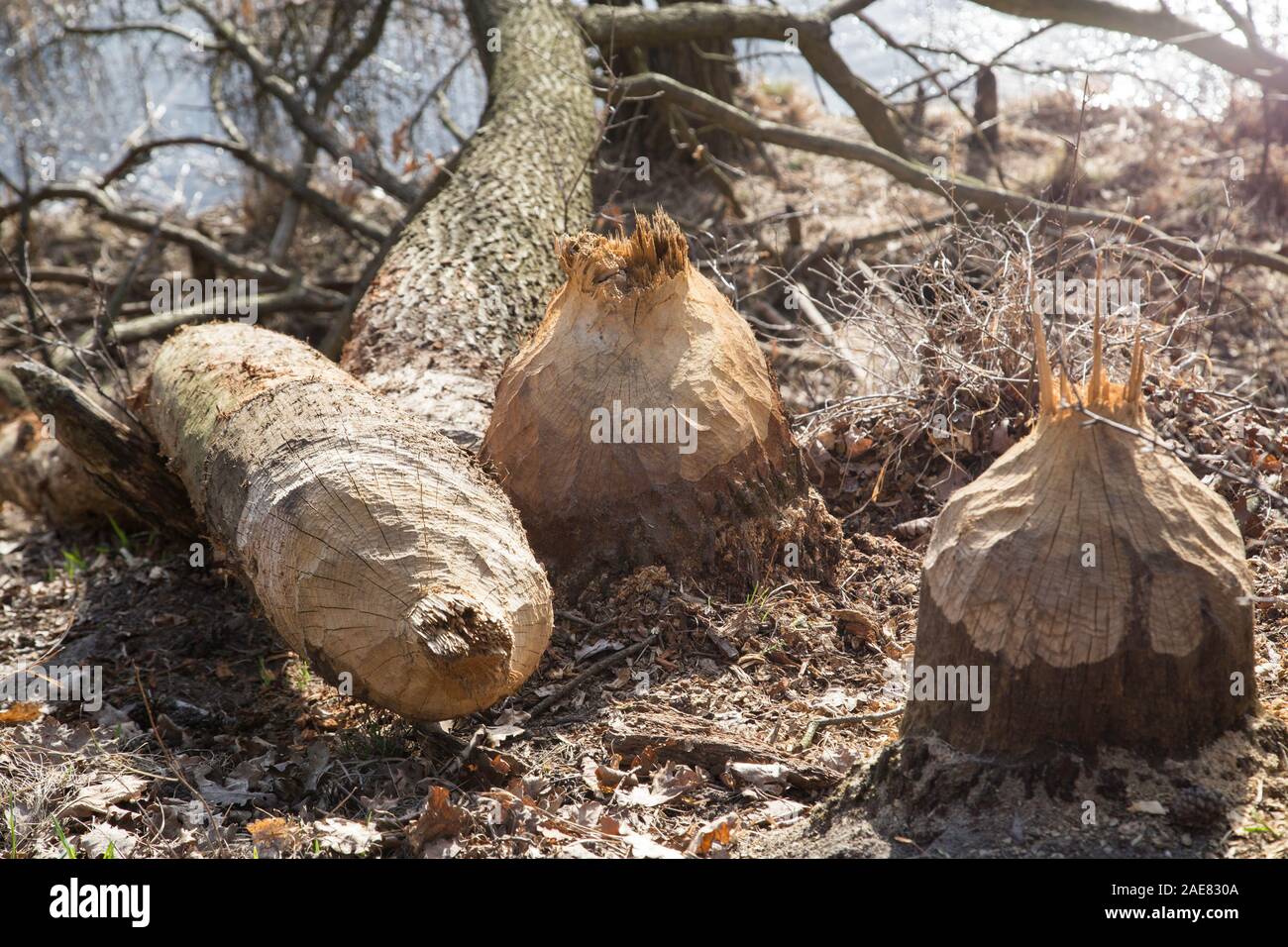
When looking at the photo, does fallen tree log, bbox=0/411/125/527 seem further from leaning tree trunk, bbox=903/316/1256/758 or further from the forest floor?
leaning tree trunk, bbox=903/316/1256/758

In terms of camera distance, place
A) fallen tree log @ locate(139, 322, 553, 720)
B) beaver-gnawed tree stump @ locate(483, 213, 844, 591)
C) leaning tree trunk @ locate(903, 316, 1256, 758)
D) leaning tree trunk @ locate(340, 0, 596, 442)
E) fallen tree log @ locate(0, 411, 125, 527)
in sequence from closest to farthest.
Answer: leaning tree trunk @ locate(903, 316, 1256, 758), fallen tree log @ locate(139, 322, 553, 720), beaver-gnawed tree stump @ locate(483, 213, 844, 591), leaning tree trunk @ locate(340, 0, 596, 442), fallen tree log @ locate(0, 411, 125, 527)

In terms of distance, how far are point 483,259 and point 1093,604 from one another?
3697mm

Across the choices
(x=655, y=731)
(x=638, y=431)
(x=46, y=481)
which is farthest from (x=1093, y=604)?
(x=46, y=481)

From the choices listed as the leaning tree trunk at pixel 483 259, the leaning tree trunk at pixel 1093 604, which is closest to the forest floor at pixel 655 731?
the leaning tree trunk at pixel 1093 604

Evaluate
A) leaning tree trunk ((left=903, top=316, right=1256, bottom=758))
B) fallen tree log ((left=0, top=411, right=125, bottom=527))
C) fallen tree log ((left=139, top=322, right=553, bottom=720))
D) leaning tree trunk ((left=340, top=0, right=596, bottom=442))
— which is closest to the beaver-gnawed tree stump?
fallen tree log ((left=139, top=322, right=553, bottom=720))

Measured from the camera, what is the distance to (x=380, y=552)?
3010 millimetres

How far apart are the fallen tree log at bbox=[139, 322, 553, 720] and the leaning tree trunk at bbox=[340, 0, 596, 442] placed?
969 mm

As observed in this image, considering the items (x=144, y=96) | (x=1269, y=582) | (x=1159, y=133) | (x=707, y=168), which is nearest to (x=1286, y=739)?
(x=1269, y=582)

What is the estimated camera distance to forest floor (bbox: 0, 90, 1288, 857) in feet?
8.15

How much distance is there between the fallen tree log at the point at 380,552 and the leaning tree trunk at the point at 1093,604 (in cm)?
114

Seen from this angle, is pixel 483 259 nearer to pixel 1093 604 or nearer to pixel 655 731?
pixel 655 731

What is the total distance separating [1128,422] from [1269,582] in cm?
163

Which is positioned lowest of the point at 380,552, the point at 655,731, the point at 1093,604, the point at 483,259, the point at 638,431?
the point at 655,731
